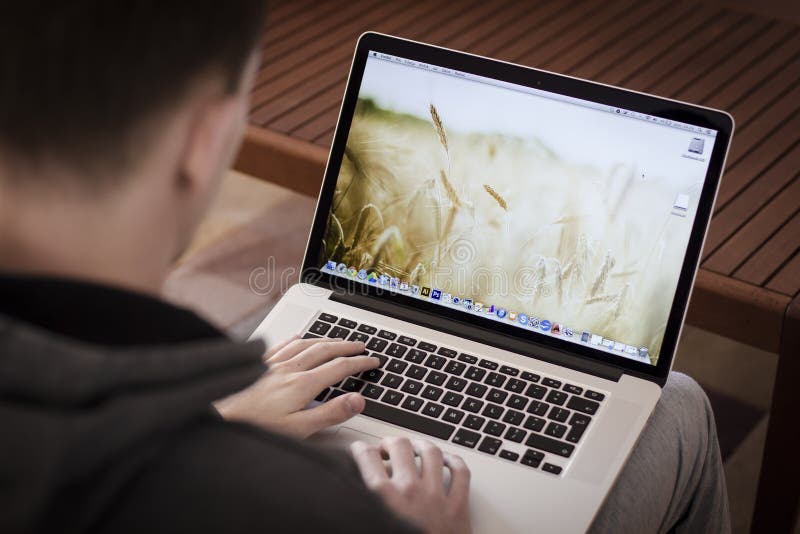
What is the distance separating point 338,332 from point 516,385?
206 millimetres

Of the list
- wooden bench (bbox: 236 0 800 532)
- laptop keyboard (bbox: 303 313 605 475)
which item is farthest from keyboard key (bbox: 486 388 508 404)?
wooden bench (bbox: 236 0 800 532)

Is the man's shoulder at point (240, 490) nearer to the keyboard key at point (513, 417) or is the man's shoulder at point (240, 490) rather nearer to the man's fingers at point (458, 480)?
the man's fingers at point (458, 480)

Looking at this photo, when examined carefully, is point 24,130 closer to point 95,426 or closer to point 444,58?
point 95,426

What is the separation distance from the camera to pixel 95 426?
0.45 meters

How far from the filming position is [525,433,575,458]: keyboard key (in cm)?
92

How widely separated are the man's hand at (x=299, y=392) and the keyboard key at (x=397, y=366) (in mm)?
26

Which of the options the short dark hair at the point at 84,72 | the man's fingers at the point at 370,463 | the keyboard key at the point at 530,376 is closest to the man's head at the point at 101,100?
the short dark hair at the point at 84,72

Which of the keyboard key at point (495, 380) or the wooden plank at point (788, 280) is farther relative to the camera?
the wooden plank at point (788, 280)

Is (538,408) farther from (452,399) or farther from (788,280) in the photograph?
(788,280)

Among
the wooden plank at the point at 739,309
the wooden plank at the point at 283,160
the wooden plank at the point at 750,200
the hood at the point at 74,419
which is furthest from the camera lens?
the wooden plank at the point at 283,160

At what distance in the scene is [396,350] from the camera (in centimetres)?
103

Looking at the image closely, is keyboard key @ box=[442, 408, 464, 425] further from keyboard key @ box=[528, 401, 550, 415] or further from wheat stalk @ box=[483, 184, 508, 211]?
wheat stalk @ box=[483, 184, 508, 211]

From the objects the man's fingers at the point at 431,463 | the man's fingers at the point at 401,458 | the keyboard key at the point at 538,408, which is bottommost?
the keyboard key at the point at 538,408

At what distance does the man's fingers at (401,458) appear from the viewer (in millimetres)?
808
